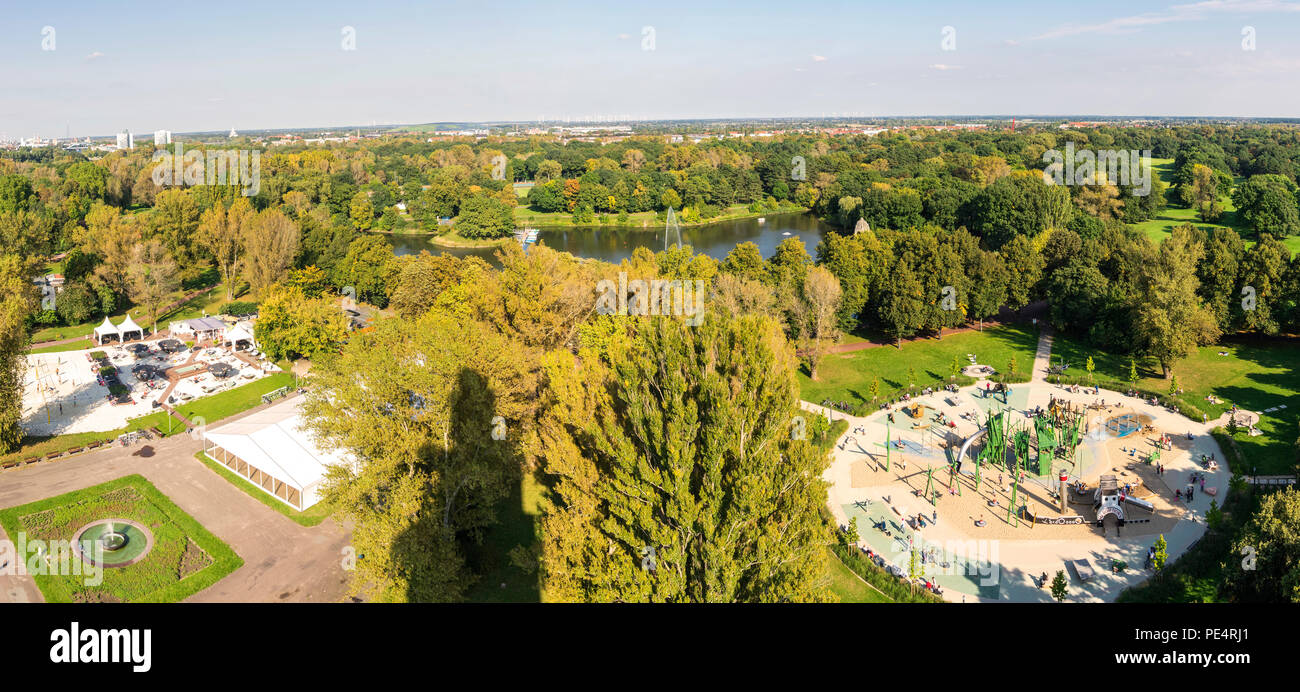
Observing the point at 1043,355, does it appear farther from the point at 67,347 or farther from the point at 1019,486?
the point at 67,347

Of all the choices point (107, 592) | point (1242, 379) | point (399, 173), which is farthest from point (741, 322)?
point (399, 173)

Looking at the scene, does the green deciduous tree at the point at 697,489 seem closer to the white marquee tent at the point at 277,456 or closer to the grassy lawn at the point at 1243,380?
the white marquee tent at the point at 277,456

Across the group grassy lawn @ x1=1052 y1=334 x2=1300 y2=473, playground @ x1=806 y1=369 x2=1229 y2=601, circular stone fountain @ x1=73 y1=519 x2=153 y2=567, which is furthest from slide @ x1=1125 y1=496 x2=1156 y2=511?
circular stone fountain @ x1=73 y1=519 x2=153 y2=567

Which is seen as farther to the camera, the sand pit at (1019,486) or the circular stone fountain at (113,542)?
the sand pit at (1019,486)

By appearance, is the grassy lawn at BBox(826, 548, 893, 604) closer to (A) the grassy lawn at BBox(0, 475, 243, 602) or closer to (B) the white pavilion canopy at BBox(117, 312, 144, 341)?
(A) the grassy lawn at BBox(0, 475, 243, 602)

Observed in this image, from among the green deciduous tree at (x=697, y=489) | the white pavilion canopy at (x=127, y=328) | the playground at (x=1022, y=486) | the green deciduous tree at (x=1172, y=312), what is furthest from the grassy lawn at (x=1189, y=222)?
the white pavilion canopy at (x=127, y=328)

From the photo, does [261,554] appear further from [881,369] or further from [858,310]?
[858,310]
